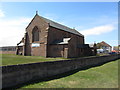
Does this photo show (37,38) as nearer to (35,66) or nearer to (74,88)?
(35,66)

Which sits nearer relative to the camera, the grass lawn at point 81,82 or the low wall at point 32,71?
the low wall at point 32,71

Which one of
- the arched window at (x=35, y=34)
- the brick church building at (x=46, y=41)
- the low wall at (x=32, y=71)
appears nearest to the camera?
the low wall at (x=32, y=71)

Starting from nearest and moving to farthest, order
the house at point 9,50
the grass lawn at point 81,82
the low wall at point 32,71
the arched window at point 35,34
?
1. the low wall at point 32,71
2. the grass lawn at point 81,82
3. the arched window at point 35,34
4. the house at point 9,50

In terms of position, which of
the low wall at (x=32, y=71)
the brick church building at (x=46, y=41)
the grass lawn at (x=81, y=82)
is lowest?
the grass lawn at (x=81, y=82)

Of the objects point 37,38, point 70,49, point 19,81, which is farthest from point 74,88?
point 37,38

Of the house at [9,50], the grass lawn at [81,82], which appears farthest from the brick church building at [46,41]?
the grass lawn at [81,82]

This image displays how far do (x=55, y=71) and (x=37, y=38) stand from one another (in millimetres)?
25028

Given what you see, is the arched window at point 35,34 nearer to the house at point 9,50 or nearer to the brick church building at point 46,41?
the brick church building at point 46,41

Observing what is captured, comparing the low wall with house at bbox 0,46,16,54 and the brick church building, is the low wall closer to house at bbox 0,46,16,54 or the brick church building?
the brick church building

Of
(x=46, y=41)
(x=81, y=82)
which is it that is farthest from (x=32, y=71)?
(x=46, y=41)

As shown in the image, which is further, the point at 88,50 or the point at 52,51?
the point at 88,50

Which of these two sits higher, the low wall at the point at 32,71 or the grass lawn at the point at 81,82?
the low wall at the point at 32,71

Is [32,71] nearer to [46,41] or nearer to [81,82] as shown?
[81,82]

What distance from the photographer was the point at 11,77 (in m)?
7.98
